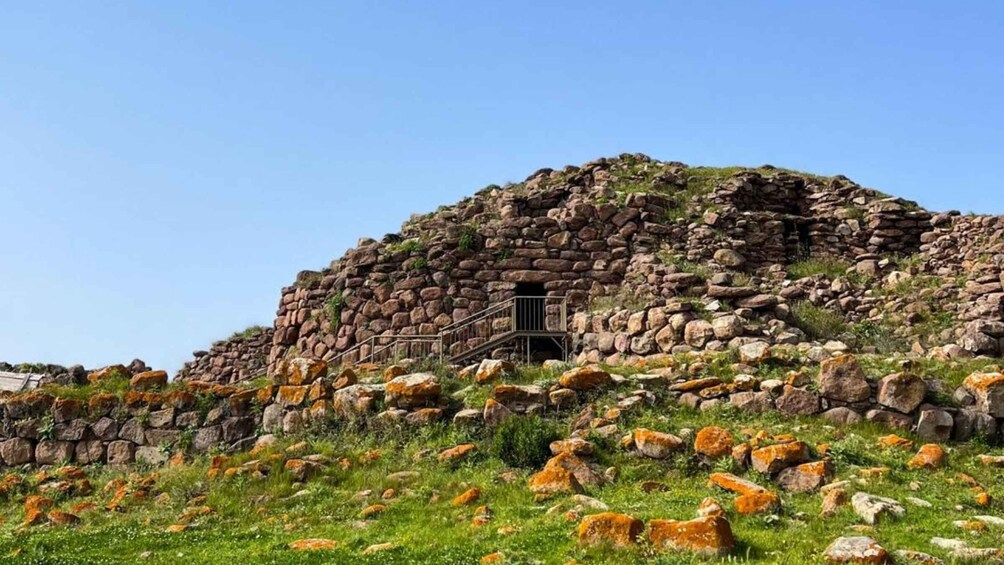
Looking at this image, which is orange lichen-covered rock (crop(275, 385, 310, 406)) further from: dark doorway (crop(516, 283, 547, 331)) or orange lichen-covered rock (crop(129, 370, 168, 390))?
dark doorway (crop(516, 283, 547, 331))

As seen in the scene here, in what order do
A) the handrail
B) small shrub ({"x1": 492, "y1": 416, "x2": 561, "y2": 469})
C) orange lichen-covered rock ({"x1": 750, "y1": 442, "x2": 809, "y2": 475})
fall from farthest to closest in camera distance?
the handrail < small shrub ({"x1": 492, "y1": 416, "x2": 561, "y2": 469}) < orange lichen-covered rock ({"x1": 750, "y1": 442, "x2": 809, "y2": 475})

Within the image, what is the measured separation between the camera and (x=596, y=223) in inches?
939

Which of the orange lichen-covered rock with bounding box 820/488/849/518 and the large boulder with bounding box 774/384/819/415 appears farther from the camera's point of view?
the large boulder with bounding box 774/384/819/415

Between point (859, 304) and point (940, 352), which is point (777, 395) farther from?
point (859, 304)

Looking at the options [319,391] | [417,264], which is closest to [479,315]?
[417,264]

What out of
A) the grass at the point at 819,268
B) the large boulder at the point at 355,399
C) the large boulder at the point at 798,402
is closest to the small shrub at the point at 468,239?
the grass at the point at 819,268

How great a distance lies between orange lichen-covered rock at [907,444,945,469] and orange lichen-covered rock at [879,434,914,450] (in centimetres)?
27

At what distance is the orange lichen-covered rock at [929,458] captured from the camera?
10312 millimetres

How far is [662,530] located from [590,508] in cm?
162

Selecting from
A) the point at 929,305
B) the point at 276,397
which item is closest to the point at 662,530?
the point at 276,397

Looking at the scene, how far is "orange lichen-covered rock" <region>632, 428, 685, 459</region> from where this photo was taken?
426 inches

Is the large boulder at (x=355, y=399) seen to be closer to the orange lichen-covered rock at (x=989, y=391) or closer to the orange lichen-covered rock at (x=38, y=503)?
the orange lichen-covered rock at (x=38, y=503)

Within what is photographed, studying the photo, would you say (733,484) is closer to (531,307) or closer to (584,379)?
(584,379)

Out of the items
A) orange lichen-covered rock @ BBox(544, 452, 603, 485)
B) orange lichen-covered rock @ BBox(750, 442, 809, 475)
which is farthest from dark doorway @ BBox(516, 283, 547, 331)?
orange lichen-covered rock @ BBox(750, 442, 809, 475)
